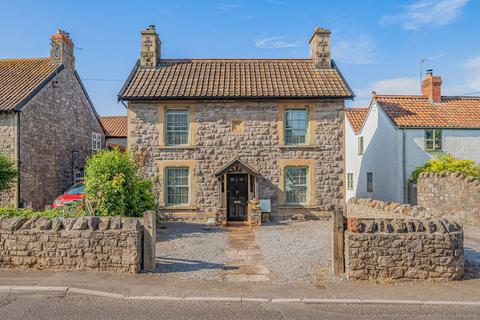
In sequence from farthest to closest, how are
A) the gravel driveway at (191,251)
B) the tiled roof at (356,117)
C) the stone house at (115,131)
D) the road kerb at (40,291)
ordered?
the stone house at (115,131)
the tiled roof at (356,117)
the gravel driveway at (191,251)
the road kerb at (40,291)

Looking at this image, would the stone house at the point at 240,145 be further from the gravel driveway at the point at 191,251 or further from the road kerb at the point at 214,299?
the road kerb at the point at 214,299

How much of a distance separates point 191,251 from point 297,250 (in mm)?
3177

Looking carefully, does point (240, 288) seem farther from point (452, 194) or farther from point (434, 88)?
Answer: point (434, 88)

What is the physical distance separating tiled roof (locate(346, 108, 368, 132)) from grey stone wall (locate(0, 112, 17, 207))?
2284 centimetres

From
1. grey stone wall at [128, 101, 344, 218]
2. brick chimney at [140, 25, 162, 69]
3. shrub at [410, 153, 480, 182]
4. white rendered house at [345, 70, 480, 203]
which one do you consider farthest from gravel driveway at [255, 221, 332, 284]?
brick chimney at [140, 25, 162, 69]

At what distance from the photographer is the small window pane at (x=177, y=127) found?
53.3 feet

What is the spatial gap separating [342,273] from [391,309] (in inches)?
63.9

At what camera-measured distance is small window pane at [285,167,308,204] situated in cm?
1616

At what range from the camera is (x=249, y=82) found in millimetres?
16891

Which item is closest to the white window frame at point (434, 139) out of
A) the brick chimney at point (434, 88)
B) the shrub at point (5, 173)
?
the brick chimney at point (434, 88)

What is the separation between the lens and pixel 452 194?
15.0 meters

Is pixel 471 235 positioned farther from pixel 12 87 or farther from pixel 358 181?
pixel 12 87

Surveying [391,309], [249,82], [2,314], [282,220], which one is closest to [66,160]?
[249,82]

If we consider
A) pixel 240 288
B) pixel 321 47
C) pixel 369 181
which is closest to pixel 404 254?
pixel 240 288
